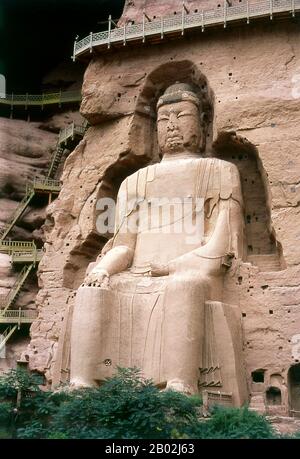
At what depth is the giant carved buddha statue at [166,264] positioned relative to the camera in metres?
9.62

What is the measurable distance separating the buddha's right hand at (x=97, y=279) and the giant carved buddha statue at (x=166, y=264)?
0.02m

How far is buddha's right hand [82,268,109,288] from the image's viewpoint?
10157 millimetres

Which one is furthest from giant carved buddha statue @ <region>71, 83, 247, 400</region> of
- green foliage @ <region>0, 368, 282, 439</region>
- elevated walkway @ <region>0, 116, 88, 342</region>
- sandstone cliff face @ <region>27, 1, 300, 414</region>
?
elevated walkway @ <region>0, 116, 88, 342</region>

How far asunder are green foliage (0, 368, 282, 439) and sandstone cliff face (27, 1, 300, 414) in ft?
7.27

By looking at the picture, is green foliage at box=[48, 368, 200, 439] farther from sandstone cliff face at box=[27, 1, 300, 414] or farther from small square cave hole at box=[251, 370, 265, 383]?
sandstone cliff face at box=[27, 1, 300, 414]

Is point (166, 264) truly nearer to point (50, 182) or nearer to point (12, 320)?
point (12, 320)

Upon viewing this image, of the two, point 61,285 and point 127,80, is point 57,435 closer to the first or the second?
point 61,285

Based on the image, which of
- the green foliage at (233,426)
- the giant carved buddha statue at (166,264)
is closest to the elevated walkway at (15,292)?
the giant carved buddha statue at (166,264)

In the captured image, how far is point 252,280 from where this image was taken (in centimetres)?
1058

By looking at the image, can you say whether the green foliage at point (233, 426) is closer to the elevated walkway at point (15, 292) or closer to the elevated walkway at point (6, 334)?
the elevated walkway at point (6, 334)

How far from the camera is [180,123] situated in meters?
11.9

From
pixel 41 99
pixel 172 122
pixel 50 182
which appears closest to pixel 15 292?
pixel 50 182

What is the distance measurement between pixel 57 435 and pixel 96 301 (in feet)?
9.14

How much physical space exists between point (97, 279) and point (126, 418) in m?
2.96
